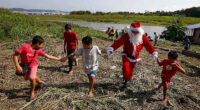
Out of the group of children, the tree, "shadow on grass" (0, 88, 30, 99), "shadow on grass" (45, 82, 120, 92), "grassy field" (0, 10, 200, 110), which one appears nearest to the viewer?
the group of children

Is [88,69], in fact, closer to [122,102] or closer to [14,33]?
[122,102]

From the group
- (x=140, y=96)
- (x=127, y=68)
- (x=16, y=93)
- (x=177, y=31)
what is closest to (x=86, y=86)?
(x=127, y=68)

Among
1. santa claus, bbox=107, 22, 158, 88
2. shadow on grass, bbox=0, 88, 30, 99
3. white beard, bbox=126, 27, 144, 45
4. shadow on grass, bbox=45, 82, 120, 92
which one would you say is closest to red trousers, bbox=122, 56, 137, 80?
santa claus, bbox=107, 22, 158, 88

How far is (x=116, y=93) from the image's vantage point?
12.2 ft

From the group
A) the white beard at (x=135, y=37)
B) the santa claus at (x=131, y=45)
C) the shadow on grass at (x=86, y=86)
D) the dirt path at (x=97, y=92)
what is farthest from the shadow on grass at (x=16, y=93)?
the white beard at (x=135, y=37)

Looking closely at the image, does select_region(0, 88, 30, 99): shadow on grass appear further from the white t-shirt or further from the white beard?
the white beard

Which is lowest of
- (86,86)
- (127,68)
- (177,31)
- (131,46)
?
(86,86)

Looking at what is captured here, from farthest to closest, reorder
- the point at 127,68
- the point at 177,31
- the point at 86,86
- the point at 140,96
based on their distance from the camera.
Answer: the point at 177,31
the point at 86,86
the point at 140,96
the point at 127,68

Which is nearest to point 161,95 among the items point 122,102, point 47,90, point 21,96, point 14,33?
point 122,102

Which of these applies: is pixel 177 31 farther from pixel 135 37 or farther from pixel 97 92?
pixel 97 92

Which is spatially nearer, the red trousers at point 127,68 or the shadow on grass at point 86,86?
the red trousers at point 127,68

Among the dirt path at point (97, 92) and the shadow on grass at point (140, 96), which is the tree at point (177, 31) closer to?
the dirt path at point (97, 92)

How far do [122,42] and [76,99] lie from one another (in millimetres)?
1843

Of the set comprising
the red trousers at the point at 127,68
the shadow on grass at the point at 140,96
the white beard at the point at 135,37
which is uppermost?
the white beard at the point at 135,37
